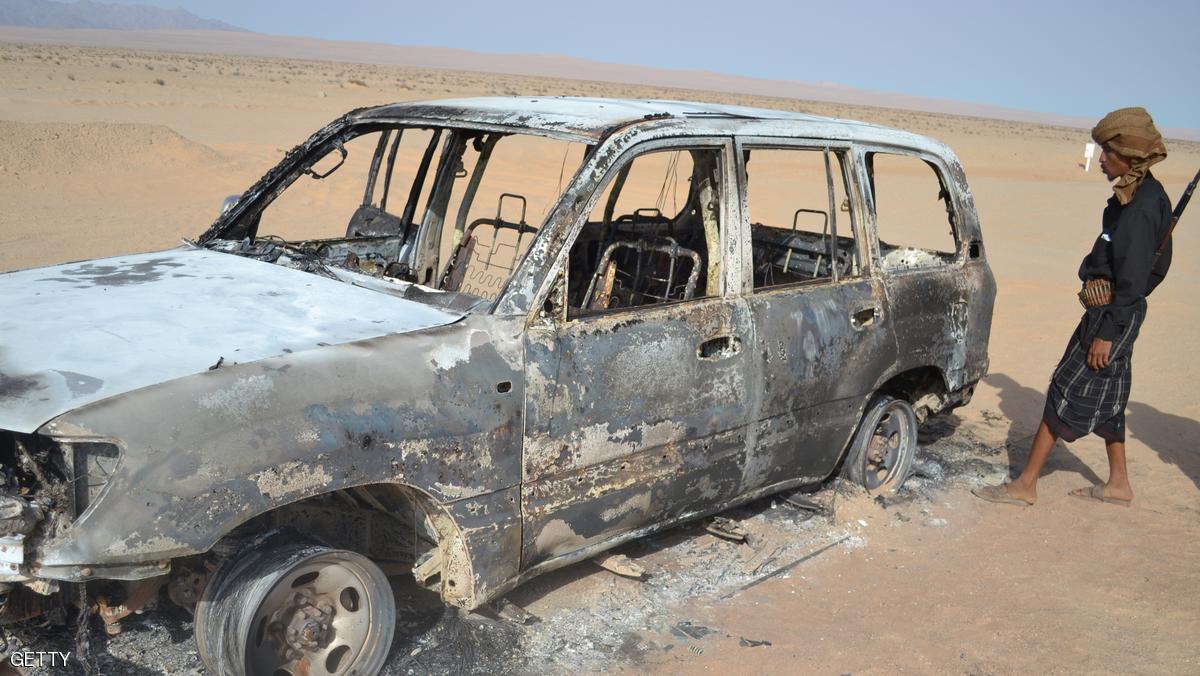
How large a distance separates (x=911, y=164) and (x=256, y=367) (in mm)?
28527

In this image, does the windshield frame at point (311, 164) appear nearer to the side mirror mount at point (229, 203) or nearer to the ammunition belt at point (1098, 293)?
the side mirror mount at point (229, 203)

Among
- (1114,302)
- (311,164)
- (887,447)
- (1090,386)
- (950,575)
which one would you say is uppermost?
(311,164)

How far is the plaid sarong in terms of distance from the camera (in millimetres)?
5211

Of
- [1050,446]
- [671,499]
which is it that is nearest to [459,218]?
[671,499]

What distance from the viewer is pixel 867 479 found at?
521 centimetres

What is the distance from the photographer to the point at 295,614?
9.88ft

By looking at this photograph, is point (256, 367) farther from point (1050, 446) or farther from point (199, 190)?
point (199, 190)

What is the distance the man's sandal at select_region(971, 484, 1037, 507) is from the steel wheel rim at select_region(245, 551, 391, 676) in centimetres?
374

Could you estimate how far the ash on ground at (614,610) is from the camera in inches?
132

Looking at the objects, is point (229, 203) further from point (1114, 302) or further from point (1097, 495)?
point (1097, 495)

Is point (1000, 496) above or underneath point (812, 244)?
underneath

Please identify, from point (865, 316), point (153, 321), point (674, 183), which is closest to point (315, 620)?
point (153, 321)

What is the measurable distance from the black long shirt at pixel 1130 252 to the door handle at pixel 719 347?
2.32 meters

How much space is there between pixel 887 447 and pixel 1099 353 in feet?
3.87
